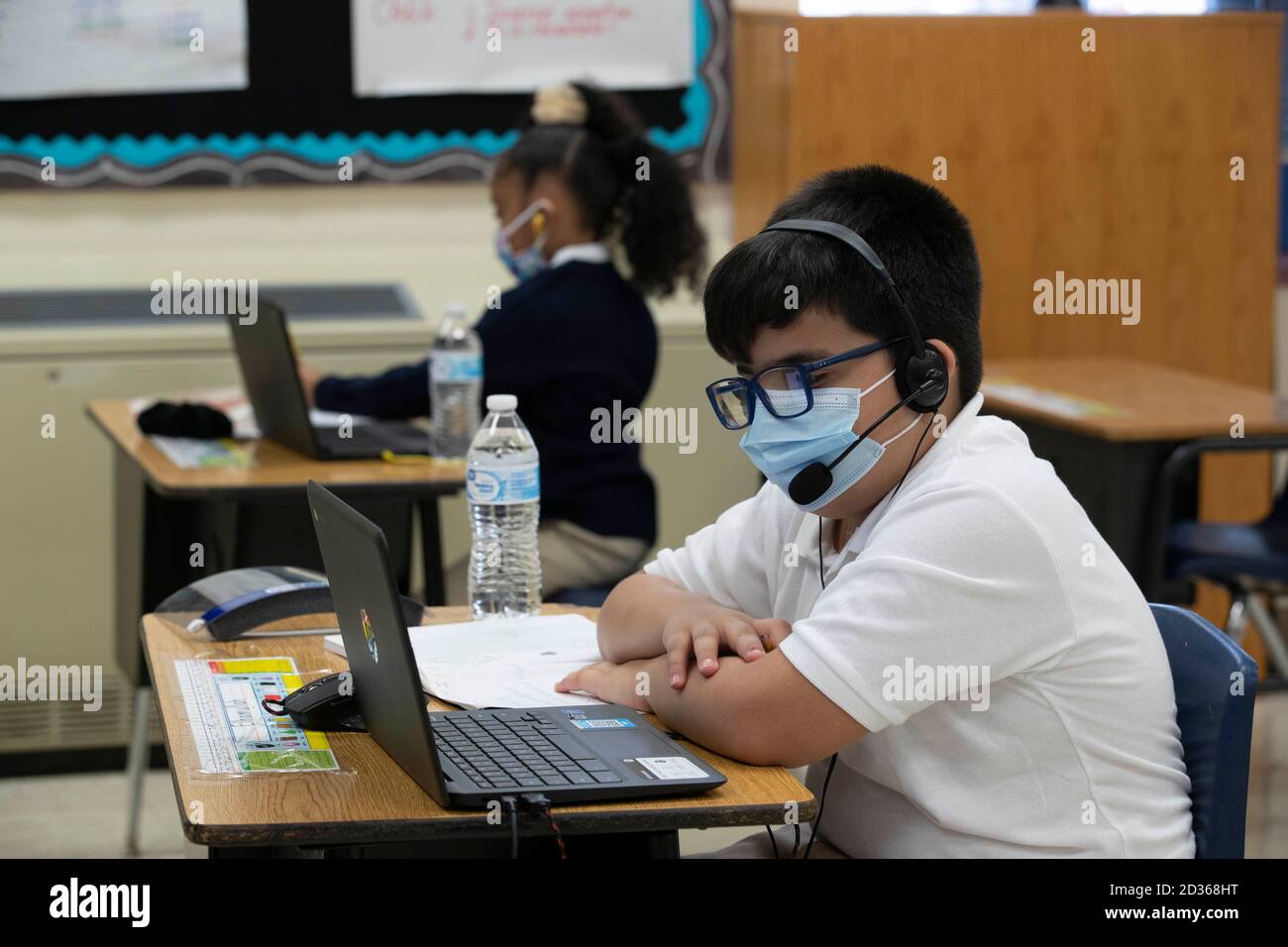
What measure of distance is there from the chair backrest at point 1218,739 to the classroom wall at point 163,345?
2.29 metres

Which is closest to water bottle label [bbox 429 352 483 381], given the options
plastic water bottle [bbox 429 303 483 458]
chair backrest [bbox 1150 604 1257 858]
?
plastic water bottle [bbox 429 303 483 458]

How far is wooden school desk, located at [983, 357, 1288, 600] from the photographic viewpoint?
133 inches

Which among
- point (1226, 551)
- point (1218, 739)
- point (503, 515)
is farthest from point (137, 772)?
point (1218, 739)

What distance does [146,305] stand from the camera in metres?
3.86

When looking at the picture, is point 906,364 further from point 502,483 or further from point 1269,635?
point 1269,635

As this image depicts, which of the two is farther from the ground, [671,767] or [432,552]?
[671,767]

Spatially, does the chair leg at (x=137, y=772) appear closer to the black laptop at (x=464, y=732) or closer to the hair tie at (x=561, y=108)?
the hair tie at (x=561, y=108)

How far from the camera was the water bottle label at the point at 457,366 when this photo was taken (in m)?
2.97

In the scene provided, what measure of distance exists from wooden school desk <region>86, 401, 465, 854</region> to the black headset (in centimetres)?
126

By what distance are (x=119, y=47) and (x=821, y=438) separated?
9.71 ft

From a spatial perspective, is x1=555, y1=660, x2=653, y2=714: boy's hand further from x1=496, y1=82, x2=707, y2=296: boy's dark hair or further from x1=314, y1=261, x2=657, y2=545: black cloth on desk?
x1=496, y1=82, x2=707, y2=296: boy's dark hair
